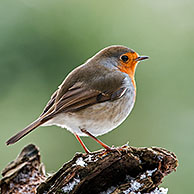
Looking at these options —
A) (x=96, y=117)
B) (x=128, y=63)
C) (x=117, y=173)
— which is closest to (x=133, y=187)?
(x=117, y=173)

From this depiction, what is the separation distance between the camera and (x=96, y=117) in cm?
388

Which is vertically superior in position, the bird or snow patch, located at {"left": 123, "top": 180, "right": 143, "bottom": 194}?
the bird

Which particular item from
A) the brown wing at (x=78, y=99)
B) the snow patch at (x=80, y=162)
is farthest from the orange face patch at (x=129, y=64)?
the snow patch at (x=80, y=162)

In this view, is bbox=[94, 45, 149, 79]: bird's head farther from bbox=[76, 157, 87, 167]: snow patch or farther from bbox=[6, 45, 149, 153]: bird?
bbox=[76, 157, 87, 167]: snow patch

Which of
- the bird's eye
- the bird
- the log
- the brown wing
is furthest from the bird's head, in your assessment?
the log

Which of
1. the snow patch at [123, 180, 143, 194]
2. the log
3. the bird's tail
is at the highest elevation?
the bird's tail

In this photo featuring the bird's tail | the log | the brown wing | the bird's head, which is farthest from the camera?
the bird's head

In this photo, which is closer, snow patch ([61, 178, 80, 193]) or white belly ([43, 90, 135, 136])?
snow patch ([61, 178, 80, 193])

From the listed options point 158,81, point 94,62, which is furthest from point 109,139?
point 94,62

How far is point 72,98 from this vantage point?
389 centimetres

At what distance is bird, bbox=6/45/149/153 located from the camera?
3.86 meters

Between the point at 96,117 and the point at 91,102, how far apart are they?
0.59ft

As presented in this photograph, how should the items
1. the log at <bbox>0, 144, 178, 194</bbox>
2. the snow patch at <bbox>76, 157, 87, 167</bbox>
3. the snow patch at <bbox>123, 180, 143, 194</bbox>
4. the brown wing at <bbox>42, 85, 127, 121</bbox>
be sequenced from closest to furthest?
1. the snow patch at <bbox>123, 180, 143, 194</bbox>
2. the log at <bbox>0, 144, 178, 194</bbox>
3. the snow patch at <bbox>76, 157, 87, 167</bbox>
4. the brown wing at <bbox>42, 85, 127, 121</bbox>

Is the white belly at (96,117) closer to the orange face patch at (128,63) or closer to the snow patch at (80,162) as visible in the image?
the orange face patch at (128,63)
